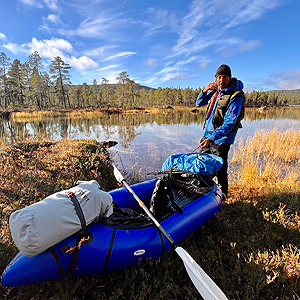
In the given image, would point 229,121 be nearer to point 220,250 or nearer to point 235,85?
point 235,85

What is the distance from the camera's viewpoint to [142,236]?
2.25 m

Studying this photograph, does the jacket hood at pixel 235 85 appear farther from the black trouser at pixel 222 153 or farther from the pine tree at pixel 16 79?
the pine tree at pixel 16 79

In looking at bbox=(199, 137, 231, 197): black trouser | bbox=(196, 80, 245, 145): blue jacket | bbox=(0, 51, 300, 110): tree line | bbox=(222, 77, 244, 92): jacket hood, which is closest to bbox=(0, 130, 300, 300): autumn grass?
bbox=(199, 137, 231, 197): black trouser

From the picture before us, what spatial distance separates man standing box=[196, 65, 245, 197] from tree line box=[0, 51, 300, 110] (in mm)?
41964

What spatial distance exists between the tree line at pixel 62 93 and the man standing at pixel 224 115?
4196cm

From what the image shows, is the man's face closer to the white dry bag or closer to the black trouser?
the black trouser

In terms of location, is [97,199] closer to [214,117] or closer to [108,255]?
[108,255]

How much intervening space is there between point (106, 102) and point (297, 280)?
57252 millimetres

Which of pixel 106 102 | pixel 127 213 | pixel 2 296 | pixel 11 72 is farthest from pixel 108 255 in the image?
pixel 106 102

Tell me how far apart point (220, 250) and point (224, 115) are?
2.32 m

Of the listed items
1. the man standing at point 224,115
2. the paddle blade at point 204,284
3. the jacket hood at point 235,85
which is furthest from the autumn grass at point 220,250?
the jacket hood at point 235,85

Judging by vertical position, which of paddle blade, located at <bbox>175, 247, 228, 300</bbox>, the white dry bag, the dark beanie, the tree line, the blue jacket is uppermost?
the tree line

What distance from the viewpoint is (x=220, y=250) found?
2.71m

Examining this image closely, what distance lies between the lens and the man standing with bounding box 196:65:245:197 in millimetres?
3254
